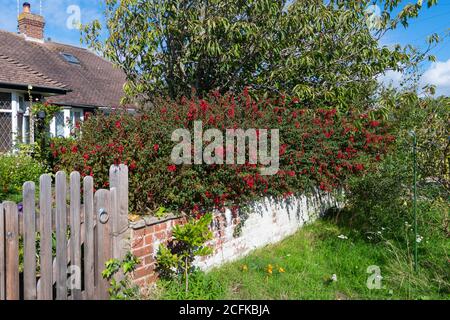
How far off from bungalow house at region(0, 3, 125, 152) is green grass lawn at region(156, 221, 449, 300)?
7.01m

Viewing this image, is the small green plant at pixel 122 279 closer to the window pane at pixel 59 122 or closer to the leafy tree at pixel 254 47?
the leafy tree at pixel 254 47

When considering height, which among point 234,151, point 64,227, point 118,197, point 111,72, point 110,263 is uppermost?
point 111,72

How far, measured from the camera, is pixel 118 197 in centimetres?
325

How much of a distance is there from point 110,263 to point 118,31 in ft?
19.2

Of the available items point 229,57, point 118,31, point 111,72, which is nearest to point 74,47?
point 111,72

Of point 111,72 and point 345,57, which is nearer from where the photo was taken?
point 345,57

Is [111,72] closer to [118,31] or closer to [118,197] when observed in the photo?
[118,31]

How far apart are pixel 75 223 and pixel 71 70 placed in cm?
1790

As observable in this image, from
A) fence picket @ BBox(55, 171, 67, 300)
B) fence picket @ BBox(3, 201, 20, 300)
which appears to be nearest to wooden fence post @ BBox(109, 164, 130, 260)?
fence picket @ BBox(55, 171, 67, 300)

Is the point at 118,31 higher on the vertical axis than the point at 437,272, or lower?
higher

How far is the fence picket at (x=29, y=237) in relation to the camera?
2.71 metres

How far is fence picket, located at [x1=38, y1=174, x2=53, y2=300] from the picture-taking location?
2775 mm

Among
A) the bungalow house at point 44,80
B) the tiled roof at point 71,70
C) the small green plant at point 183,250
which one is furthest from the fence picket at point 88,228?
the tiled roof at point 71,70

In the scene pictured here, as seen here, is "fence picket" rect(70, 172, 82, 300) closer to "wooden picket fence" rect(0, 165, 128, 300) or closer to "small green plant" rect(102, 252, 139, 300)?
"wooden picket fence" rect(0, 165, 128, 300)
